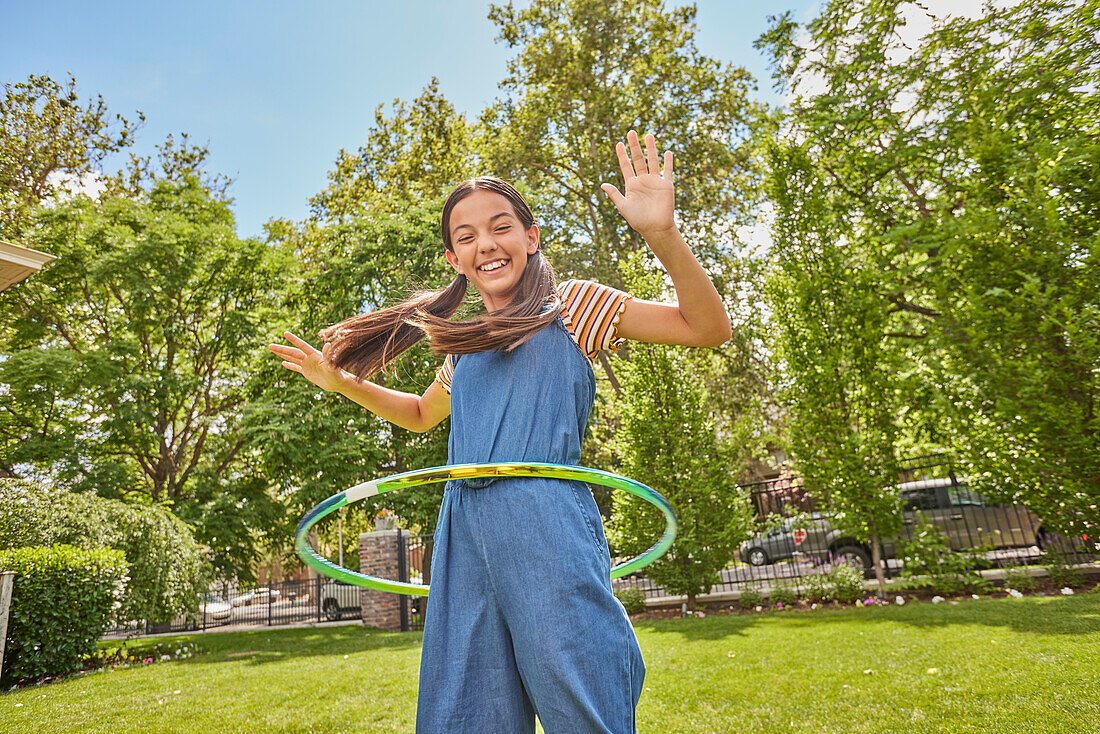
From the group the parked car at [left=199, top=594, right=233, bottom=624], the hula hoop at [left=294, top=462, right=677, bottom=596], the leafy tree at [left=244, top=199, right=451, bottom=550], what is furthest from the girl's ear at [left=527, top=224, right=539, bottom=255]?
the parked car at [left=199, top=594, right=233, bottom=624]

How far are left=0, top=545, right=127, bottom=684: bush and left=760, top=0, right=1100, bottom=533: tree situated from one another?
1146 cm

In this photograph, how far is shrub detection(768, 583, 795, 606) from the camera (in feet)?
31.5

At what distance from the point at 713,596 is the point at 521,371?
1048 centimetres

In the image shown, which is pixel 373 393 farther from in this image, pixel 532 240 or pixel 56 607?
pixel 56 607

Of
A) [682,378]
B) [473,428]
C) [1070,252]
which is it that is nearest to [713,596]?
[682,378]

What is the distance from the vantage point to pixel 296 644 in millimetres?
10883

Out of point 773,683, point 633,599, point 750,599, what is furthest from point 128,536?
point 773,683

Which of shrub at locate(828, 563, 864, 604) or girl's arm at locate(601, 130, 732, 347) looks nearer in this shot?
girl's arm at locate(601, 130, 732, 347)

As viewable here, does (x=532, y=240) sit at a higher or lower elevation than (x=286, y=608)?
higher

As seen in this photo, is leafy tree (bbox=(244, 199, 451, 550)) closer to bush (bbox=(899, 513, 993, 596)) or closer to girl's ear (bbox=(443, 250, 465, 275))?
bush (bbox=(899, 513, 993, 596))

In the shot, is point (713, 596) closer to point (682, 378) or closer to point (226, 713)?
point (682, 378)

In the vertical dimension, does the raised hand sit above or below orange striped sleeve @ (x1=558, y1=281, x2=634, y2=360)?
above

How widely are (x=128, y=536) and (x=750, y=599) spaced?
33.7ft

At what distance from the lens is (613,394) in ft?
44.2
